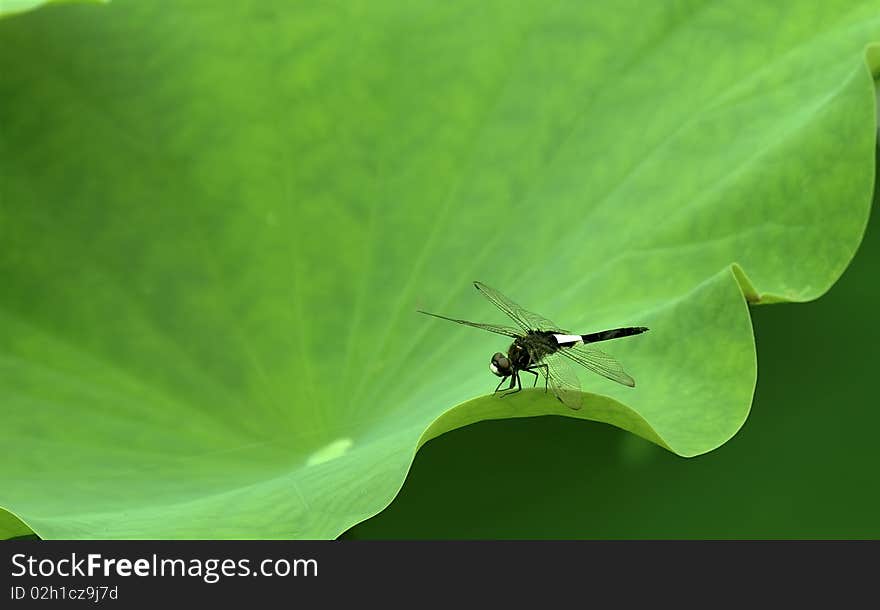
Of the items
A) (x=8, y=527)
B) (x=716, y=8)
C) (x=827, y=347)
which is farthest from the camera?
(x=716, y=8)

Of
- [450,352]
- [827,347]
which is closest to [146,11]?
[450,352]

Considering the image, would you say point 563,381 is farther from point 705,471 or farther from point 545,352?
point 705,471

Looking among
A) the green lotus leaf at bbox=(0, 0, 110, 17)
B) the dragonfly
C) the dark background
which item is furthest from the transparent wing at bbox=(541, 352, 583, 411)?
the green lotus leaf at bbox=(0, 0, 110, 17)

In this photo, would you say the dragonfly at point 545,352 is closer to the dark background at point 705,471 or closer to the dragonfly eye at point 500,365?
the dragonfly eye at point 500,365

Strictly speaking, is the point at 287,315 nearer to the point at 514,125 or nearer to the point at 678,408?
the point at 514,125

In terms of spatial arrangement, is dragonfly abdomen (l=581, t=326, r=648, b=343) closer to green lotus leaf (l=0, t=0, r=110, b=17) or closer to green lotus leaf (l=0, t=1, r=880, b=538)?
green lotus leaf (l=0, t=1, r=880, b=538)

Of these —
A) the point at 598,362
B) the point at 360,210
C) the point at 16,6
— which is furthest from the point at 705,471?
the point at 16,6

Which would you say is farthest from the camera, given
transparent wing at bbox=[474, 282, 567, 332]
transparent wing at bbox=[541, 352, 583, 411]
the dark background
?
transparent wing at bbox=[474, 282, 567, 332]
